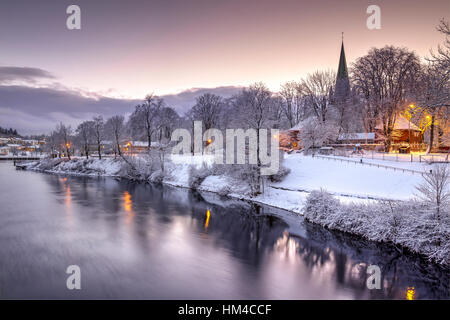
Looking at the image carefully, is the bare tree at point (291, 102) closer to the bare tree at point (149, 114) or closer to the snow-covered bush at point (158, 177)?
the bare tree at point (149, 114)

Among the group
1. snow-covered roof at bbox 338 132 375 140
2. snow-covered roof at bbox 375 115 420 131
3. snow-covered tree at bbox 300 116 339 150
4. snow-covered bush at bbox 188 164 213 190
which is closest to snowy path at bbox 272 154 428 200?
snow-covered tree at bbox 300 116 339 150

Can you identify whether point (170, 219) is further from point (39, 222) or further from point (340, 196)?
point (340, 196)

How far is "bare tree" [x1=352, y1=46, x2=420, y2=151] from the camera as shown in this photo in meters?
34.9

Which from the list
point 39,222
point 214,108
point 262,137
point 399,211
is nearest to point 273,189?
point 262,137

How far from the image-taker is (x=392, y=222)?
15820mm

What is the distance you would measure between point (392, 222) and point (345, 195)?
615 cm

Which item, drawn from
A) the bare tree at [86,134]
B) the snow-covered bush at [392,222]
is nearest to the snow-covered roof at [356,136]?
the snow-covered bush at [392,222]

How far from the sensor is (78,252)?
15.3 m

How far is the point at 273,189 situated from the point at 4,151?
183 m

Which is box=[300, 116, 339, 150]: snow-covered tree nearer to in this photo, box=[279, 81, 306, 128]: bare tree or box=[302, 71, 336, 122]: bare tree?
box=[302, 71, 336, 122]: bare tree

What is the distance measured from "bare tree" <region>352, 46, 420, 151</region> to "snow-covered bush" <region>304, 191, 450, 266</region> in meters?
22.1

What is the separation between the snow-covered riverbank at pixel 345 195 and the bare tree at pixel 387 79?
1196 centimetres

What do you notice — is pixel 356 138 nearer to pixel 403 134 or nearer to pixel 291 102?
pixel 403 134

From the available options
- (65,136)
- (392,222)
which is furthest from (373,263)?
(65,136)
